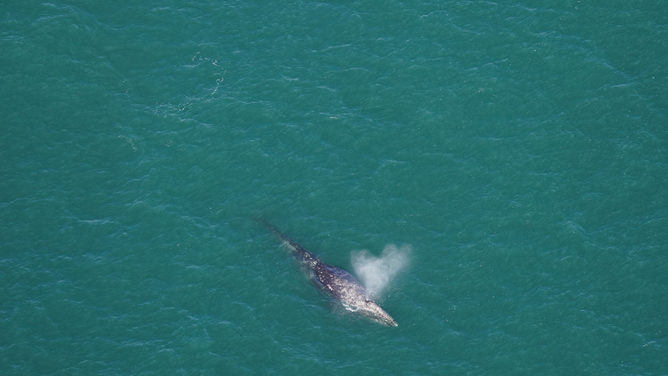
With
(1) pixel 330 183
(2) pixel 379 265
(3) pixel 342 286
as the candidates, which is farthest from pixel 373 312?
(1) pixel 330 183

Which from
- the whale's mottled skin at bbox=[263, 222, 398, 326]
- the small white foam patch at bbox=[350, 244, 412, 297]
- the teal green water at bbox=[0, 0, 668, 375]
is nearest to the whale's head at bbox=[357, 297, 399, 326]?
the whale's mottled skin at bbox=[263, 222, 398, 326]

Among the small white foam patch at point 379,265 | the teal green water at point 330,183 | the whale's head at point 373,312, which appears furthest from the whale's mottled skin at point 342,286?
the teal green water at point 330,183

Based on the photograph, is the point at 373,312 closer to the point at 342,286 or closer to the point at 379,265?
the point at 342,286

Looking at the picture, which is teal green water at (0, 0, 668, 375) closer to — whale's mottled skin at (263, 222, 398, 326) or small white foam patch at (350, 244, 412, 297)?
small white foam patch at (350, 244, 412, 297)

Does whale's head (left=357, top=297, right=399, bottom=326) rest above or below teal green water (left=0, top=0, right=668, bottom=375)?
below

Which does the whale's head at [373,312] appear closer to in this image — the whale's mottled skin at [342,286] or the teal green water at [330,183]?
the whale's mottled skin at [342,286]
